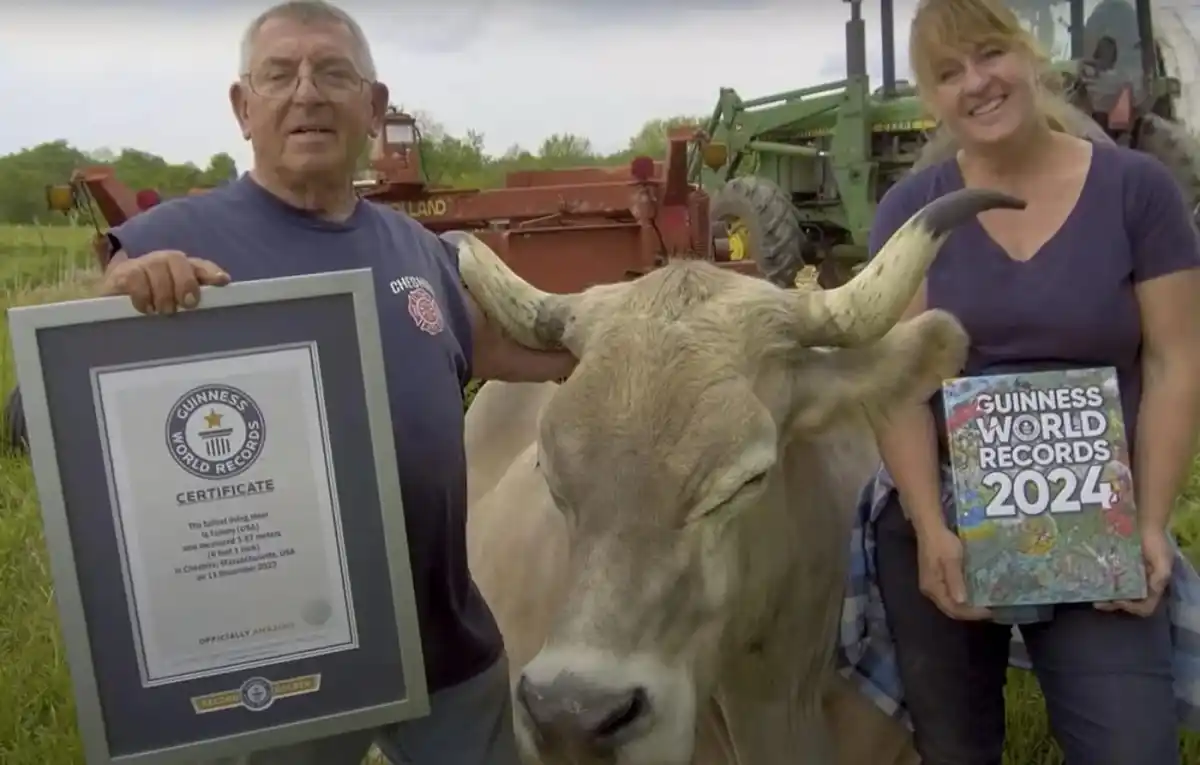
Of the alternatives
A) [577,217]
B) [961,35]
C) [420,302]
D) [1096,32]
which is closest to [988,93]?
[961,35]

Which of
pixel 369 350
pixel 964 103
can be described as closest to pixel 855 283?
pixel 964 103

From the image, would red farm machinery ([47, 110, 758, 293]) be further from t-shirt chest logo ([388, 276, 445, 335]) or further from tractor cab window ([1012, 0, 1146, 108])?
t-shirt chest logo ([388, 276, 445, 335])

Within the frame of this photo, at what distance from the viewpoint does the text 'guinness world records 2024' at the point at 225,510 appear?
8.99 feet

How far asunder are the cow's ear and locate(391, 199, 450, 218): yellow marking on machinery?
30.1 ft

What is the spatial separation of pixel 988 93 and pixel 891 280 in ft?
1.96

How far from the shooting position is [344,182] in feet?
10.7

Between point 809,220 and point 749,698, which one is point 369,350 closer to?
point 749,698

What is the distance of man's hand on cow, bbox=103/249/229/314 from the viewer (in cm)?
269

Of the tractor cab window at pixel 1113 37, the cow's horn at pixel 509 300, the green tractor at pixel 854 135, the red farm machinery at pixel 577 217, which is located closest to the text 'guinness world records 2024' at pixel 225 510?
the cow's horn at pixel 509 300

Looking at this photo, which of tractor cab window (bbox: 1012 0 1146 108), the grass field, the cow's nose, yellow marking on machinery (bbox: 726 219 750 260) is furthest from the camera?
yellow marking on machinery (bbox: 726 219 750 260)

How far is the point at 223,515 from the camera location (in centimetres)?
279

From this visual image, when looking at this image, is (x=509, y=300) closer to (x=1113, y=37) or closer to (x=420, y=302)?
(x=420, y=302)

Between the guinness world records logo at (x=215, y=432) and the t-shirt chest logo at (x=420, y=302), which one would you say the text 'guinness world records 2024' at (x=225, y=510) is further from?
the t-shirt chest logo at (x=420, y=302)

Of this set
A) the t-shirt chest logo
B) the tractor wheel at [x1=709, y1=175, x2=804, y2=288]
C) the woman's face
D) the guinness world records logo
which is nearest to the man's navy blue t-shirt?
the t-shirt chest logo
